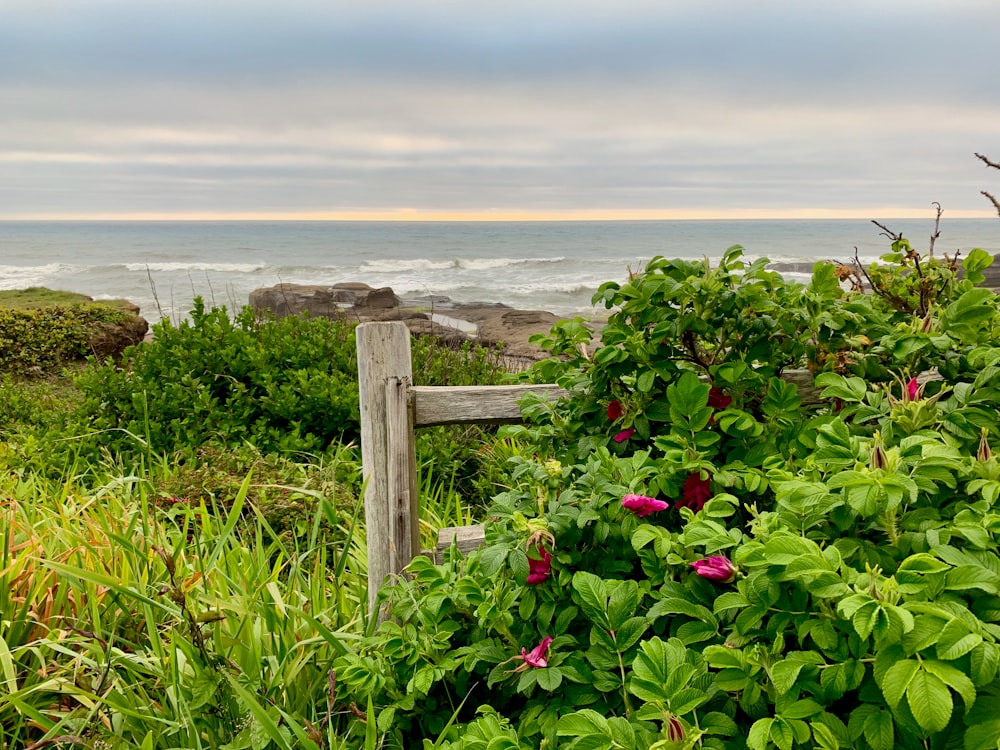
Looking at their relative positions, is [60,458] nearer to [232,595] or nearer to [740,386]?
[232,595]

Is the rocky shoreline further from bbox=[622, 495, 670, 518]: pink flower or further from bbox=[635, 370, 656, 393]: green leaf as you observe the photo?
bbox=[622, 495, 670, 518]: pink flower

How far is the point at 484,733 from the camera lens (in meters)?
1.34

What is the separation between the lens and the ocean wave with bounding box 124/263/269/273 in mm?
38531

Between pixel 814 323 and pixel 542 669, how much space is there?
1.20 meters

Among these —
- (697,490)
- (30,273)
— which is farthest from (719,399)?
(30,273)

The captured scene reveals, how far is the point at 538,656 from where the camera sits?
1.49m

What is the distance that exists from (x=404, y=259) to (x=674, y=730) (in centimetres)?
4400

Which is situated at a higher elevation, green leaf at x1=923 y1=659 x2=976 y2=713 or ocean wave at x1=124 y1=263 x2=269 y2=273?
ocean wave at x1=124 y1=263 x2=269 y2=273

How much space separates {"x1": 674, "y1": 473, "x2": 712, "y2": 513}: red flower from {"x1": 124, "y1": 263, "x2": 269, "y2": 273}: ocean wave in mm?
38792

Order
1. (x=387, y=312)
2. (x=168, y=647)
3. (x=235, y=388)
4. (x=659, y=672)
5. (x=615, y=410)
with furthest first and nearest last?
(x=387, y=312) < (x=235, y=388) < (x=168, y=647) < (x=615, y=410) < (x=659, y=672)

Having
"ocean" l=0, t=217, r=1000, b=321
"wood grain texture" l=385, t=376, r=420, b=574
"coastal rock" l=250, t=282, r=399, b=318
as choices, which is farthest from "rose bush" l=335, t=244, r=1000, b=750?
"ocean" l=0, t=217, r=1000, b=321

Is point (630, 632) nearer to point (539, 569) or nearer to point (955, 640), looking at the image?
point (539, 569)

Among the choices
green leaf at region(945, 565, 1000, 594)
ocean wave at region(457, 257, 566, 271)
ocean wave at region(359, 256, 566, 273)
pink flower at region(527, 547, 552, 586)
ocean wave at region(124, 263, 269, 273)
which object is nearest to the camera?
green leaf at region(945, 565, 1000, 594)

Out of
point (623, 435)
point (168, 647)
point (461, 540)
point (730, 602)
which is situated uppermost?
point (623, 435)
